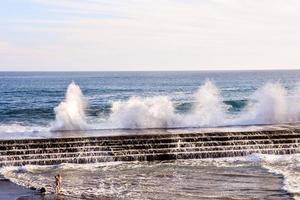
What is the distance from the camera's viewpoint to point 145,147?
24.3 m

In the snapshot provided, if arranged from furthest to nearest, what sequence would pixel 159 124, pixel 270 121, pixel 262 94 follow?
1. pixel 262 94
2. pixel 270 121
3. pixel 159 124

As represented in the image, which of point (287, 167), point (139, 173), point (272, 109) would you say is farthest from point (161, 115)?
point (139, 173)

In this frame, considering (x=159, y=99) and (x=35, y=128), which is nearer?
(x=35, y=128)

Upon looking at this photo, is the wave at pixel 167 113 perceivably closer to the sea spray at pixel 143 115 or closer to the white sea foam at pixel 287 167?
the sea spray at pixel 143 115

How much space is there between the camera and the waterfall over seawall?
74.7 ft

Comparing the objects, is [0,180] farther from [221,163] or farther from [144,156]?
[221,163]

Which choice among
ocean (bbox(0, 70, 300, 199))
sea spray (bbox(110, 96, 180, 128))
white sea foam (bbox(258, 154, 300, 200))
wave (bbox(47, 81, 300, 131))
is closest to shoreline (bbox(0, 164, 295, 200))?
ocean (bbox(0, 70, 300, 199))

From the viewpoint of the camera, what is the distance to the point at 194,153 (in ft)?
79.6

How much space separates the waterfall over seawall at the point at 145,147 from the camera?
22766 mm

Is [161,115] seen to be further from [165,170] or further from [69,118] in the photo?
[165,170]

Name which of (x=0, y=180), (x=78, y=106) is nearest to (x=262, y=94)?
(x=78, y=106)

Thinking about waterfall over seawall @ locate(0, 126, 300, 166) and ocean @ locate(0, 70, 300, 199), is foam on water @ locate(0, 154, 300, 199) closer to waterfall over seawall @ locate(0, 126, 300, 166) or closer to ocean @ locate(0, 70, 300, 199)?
ocean @ locate(0, 70, 300, 199)

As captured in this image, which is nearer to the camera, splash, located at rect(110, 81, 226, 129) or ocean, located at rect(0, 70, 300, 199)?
ocean, located at rect(0, 70, 300, 199)

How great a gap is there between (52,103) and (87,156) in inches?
1298
